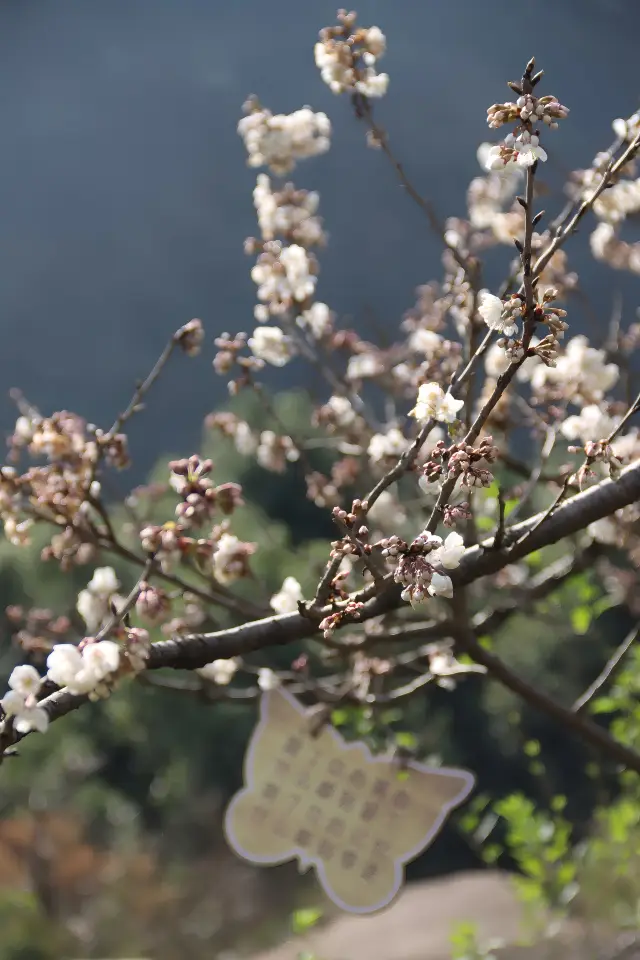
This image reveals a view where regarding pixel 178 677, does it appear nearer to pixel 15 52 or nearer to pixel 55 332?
pixel 55 332

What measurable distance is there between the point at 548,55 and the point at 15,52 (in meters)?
1.58

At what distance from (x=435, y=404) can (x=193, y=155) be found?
→ 2891mm

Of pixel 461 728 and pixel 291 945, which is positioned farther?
pixel 461 728

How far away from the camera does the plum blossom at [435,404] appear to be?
61 cm

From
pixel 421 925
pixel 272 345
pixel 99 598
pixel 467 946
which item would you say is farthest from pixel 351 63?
pixel 421 925

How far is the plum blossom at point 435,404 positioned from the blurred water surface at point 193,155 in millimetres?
2411

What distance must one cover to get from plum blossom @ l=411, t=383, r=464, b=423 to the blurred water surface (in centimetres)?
241

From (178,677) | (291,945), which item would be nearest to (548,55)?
(178,677)

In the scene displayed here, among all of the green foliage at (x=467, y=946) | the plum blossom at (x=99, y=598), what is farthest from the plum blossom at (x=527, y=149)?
the green foliage at (x=467, y=946)

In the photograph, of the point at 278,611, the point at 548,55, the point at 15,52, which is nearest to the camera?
the point at 278,611

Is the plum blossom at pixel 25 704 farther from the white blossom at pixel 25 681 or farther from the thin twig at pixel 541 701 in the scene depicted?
the thin twig at pixel 541 701

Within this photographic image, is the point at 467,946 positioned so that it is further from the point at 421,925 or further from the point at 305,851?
the point at 421,925

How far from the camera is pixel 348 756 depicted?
37.3 inches

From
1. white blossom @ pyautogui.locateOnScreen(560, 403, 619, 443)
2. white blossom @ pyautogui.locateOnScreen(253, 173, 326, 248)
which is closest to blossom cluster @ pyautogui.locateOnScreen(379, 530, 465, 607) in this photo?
white blossom @ pyautogui.locateOnScreen(560, 403, 619, 443)
